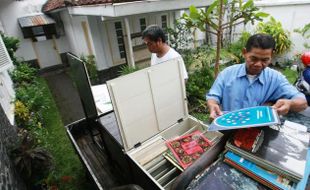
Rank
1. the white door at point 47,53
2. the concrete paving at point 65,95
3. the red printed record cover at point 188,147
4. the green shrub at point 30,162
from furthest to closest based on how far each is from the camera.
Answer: the white door at point 47,53, the concrete paving at point 65,95, the green shrub at point 30,162, the red printed record cover at point 188,147

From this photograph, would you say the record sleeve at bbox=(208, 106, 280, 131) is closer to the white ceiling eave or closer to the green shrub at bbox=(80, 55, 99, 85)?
the white ceiling eave

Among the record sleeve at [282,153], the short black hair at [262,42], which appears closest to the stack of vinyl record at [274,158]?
the record sleeve at [282,153]

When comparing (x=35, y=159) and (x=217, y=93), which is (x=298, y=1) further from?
(x=35, y=159)

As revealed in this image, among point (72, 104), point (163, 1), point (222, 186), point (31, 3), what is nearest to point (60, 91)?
point (72, 104)

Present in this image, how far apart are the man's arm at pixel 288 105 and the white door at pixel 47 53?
39.5ft

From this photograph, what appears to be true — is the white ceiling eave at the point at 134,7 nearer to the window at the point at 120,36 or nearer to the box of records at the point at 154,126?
the window at the point at 120,36

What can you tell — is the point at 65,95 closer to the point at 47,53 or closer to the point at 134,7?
the point at 134,7

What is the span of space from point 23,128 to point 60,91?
377 centimetres

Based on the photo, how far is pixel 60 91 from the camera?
7438mm

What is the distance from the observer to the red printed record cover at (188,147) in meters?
1.59

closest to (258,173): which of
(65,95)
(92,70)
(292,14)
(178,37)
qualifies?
(178,37)

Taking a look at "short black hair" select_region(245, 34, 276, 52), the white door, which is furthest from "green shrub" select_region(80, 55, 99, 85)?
"short black hair" select_region(245, 34, 276, 52)

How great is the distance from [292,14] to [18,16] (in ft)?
41.6

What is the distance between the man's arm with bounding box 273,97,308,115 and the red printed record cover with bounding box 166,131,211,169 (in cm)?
65
